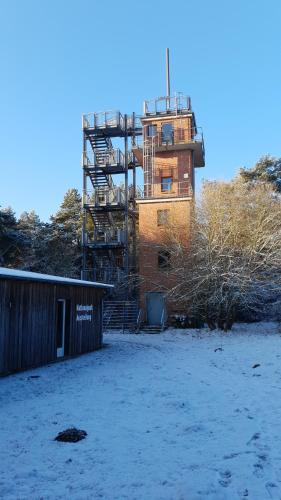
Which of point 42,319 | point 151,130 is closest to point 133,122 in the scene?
point 151,130

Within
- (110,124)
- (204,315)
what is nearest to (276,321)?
(204,315)

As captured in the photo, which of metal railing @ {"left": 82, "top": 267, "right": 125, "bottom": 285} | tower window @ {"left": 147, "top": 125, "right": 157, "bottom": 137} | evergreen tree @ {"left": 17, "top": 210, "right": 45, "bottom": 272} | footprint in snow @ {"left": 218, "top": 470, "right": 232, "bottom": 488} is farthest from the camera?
evergreen tree @ {"left": 17, "top": 210, "right": 45, "bottom": 272}

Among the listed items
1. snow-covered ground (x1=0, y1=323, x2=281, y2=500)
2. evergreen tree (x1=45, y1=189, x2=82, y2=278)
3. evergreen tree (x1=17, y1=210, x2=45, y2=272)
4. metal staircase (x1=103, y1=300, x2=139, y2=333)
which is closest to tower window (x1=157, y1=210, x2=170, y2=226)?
metal staircase (x1=103, y1=300, x2=139, y2=333)

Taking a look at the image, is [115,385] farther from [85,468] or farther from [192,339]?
[192,339]

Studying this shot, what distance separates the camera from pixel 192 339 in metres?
19.8

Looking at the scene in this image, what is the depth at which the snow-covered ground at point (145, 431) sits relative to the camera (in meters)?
4.53

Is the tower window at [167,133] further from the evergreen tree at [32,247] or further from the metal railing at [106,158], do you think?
the evergreen tree at [32,247]

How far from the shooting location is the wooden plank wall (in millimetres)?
11180

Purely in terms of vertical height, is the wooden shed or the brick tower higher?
the brick tower

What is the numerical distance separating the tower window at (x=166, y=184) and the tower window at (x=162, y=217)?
262 centimetres

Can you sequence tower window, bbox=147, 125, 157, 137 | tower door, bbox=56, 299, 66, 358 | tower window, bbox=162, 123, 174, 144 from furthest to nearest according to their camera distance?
tower window, bbox=147, 125, 157, 137 < tower window, bbox=162, 123, 174, 144 < tower door, bbox=56, 299, 66, 358

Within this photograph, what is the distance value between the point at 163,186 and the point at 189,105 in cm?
559

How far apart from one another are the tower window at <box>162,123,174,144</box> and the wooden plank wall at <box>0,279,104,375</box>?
1678cm

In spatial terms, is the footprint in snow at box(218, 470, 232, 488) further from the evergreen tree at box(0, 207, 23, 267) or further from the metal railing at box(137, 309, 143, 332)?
the evergreen tree at box(0, 207, 23, 267)
